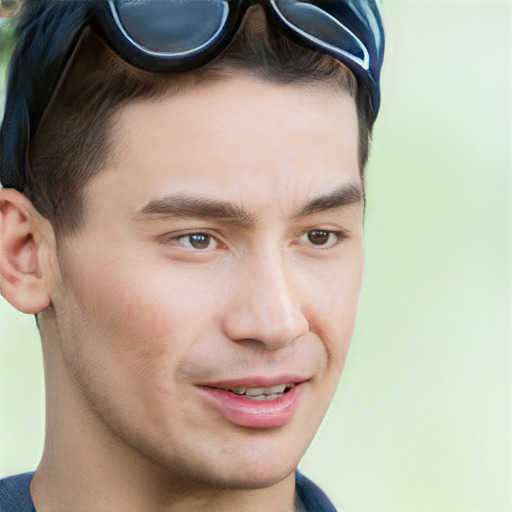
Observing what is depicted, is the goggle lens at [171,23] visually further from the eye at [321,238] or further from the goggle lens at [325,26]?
the eye at [321,238]

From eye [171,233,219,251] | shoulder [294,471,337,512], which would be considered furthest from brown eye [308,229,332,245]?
shoulder [294,471,337,512]

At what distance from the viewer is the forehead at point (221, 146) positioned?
2639mm

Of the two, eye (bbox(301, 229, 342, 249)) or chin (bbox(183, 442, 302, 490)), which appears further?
eye (bbox(301, 229, 342, 249))

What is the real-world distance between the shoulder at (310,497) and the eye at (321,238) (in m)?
0.85

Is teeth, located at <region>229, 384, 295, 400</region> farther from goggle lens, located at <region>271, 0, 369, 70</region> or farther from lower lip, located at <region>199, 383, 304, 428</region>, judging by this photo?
goggle lens, located at <region>271, 0, 369, 70</region>

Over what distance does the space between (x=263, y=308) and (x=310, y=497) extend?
36.1 inches

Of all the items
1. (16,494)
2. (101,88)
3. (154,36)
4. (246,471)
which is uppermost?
(154,36)

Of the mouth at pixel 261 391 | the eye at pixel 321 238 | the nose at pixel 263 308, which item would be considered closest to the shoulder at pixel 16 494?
the mouth at pixel 261 391

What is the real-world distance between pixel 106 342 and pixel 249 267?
1.45 feet

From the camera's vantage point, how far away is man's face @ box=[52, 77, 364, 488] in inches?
104

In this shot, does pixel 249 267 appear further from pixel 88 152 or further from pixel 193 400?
pixel 88 152

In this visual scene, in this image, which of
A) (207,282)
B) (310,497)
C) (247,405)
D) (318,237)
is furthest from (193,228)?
(310,497)

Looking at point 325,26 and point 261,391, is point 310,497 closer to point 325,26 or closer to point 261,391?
point 261,391

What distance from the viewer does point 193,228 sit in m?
2.65
